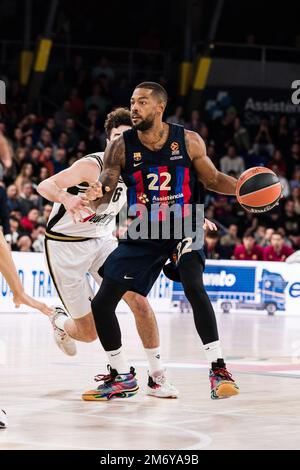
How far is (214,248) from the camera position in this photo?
800 inches

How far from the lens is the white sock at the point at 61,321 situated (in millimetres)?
9297

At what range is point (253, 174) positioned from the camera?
809 centimetres

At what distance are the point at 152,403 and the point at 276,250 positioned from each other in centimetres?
1270

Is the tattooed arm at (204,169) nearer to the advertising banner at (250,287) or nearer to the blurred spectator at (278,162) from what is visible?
the advertising banner at (250,287)

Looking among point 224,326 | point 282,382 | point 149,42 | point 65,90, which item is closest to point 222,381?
point 282,382

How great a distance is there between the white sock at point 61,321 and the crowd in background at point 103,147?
8782mm

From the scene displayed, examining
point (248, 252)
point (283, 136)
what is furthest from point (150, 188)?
point (283, 136)

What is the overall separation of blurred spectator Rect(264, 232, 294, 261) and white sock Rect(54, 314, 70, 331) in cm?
1126

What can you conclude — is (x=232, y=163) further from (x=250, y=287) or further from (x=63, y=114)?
(x=250, y=287)

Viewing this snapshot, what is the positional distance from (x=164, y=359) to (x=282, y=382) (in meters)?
1.99

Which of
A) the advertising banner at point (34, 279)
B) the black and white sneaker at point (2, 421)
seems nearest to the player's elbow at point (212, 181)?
the black and white sneaker at point (2, 421)

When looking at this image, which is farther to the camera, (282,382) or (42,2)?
(42,2)

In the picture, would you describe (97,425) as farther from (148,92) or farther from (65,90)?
(65,90)

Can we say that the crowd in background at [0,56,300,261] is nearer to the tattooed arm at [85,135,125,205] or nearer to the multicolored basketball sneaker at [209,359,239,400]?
the tattooed arm at [85,135,125,205]
